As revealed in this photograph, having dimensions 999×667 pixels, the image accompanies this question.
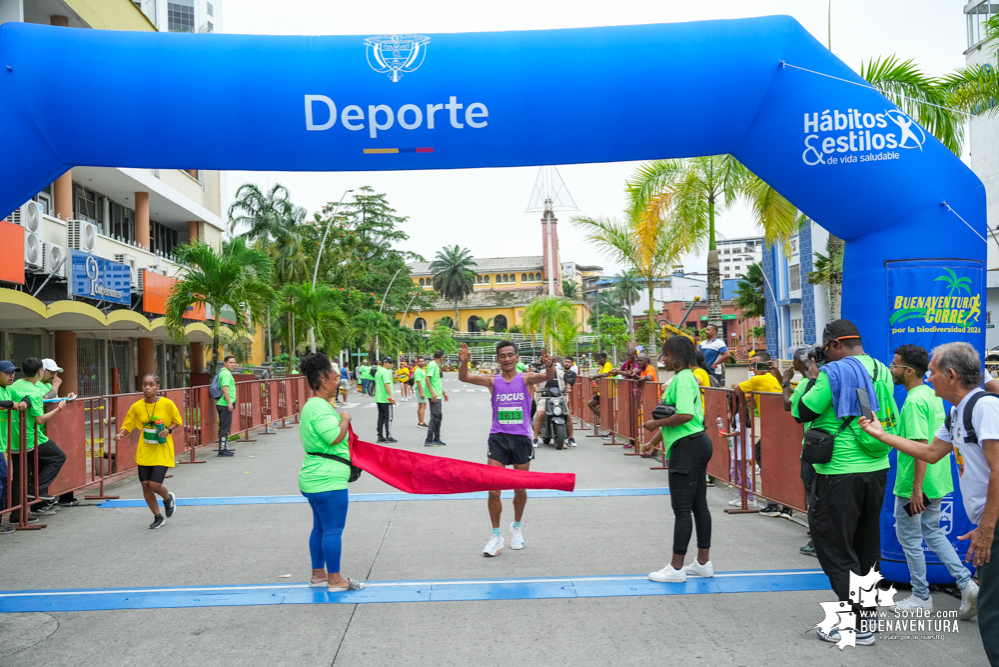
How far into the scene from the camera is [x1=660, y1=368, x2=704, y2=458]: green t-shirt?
571cm

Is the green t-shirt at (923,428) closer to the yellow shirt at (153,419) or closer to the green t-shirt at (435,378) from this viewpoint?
the yellow shirt at (153,419)

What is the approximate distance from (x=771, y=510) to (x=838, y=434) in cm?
399

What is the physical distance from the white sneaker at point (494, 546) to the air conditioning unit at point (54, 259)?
1518 cm

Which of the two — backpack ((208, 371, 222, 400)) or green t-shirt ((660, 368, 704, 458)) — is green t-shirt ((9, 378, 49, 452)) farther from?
backpack ((208, 371, 222, 400))

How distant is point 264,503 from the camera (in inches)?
368

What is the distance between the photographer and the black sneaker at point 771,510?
8.26 m

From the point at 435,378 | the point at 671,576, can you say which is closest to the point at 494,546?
the point at 671,576

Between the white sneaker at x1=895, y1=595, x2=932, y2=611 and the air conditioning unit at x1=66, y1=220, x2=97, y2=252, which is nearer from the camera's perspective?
the white sneaker at x1=895, y1=595, x2=932, y2=611

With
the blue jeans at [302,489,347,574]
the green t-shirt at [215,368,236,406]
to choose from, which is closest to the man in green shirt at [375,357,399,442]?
the green t-shirt at [215,368,236,406]

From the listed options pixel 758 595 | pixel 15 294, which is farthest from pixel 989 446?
pixel 15 294

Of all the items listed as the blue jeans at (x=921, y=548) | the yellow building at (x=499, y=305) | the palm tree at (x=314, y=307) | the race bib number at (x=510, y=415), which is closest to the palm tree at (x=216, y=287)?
the palm tree at (x=314, y=307)

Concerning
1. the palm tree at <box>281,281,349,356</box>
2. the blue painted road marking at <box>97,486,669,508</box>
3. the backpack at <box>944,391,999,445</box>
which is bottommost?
the blue painted road marking at <box>97,486,669,508</box>

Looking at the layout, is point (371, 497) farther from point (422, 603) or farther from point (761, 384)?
point (761, 384)

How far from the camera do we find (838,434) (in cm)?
464
